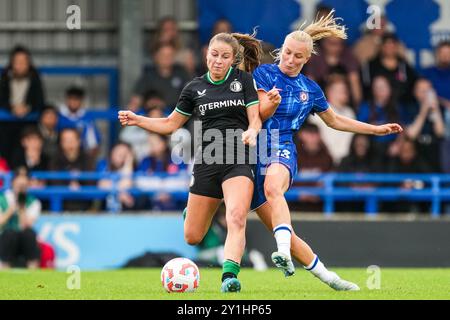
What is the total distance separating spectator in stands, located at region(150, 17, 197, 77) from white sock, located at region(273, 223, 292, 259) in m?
8.59

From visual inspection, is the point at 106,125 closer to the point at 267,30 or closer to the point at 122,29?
the point at 122,29

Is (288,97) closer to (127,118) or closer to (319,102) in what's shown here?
(319,102)

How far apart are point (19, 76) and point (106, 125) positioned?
9.01 feet

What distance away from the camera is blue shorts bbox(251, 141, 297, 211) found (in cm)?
989

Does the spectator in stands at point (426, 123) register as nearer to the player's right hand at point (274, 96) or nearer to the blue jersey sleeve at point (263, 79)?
the blue jersey sleeve at point (263, 79)

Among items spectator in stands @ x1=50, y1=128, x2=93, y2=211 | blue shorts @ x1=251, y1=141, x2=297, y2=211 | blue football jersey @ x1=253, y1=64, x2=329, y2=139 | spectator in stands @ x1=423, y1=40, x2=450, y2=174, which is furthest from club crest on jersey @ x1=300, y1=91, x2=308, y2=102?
spectator in stands @ x1=423, y1=40, x2=450, y2=174

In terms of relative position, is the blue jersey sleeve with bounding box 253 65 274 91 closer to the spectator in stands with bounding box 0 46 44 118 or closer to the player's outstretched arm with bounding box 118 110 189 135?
the player's outstretched arm with bounding box 118 110 189 135

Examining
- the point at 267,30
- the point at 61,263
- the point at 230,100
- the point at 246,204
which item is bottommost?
the point at 61,263

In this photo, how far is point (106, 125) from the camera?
→ 66.1 feet

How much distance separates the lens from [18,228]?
15859 mm

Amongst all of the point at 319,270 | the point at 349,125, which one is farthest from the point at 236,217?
the point at 349,125

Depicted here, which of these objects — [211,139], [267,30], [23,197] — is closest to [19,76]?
[23,197]
